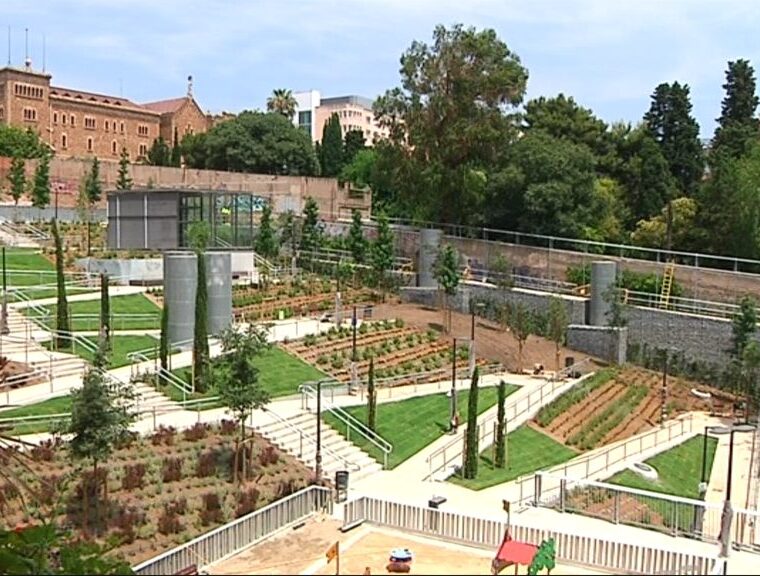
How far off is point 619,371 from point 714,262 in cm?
1003

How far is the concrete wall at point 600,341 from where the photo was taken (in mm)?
35438

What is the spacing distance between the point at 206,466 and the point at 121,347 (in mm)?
9622

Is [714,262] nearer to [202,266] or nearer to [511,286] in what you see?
[511,286]

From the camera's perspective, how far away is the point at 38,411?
2094 cm

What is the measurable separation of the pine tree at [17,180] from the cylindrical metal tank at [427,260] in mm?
22741

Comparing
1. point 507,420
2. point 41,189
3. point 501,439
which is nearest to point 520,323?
point 507,420

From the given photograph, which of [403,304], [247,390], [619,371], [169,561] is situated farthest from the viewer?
[403,304]

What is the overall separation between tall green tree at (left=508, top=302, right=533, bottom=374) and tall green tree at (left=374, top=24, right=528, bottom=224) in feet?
32.5

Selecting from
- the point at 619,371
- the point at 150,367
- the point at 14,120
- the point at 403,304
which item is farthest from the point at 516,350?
the point at 14,120

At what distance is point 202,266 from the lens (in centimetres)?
2594

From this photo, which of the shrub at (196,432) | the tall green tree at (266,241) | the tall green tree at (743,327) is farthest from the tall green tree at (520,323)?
the shrub at (196,432)

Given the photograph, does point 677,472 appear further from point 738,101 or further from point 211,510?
point 738,101

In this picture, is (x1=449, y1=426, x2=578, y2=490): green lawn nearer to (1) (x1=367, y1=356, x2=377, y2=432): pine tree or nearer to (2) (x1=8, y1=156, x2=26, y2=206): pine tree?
(1) (x1=367, y1=356, x2=377, y2=432): pine tree

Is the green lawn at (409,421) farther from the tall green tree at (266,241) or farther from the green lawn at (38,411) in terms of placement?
the tall green tree at (266,241)
